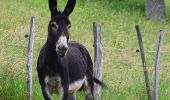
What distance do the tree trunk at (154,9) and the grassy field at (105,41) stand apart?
372 millimetres

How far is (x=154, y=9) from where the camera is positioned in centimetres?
2781

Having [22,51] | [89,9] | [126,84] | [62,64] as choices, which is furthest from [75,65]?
[89,9]

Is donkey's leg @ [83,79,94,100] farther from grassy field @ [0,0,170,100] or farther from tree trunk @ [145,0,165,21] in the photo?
tree trunk @ [145,0,165,21]

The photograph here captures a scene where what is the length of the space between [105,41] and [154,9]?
32.9 ft

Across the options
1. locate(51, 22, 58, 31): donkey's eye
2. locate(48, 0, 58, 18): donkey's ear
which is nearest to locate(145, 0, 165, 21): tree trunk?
locate(48, 0, 58, 18): donkey's ear

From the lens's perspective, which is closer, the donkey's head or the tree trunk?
the donkey's head

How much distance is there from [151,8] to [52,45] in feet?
65.7

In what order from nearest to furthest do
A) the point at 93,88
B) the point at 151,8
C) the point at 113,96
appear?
1. the point at 93,88
2. the point at 113,96
3. the point at 151,8

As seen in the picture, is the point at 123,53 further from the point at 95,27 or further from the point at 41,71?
the point at 41,71

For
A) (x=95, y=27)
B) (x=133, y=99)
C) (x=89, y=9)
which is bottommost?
(x=133, y=99)

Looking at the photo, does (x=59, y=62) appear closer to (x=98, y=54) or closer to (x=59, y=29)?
(x=59, y=29)

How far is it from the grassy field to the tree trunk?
0.37 m

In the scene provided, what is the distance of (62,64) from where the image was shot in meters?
8.05

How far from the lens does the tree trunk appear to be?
88.7 ft
